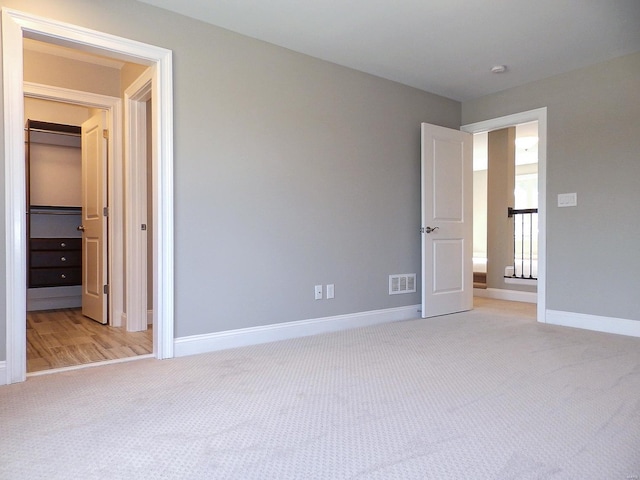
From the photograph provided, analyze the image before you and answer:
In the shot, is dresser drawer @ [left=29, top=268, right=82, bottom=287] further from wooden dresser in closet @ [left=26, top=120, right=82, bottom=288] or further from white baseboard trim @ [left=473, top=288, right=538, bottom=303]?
white baseboard trim @ [left=473, top=288, right=538, bottom=303]

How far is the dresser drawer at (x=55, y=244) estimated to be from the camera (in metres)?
4.68

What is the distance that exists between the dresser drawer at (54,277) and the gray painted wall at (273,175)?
8.84 feet

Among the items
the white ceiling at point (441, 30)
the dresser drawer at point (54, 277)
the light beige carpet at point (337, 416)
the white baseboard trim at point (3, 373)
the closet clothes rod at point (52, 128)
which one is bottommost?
the light beige carpet at point (337, 416)

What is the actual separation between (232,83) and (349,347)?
2143 mm

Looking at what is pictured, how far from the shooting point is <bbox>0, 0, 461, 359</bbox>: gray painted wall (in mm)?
2918

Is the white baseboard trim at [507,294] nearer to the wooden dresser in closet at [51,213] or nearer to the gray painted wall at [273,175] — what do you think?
the gray painted wall at [273,175]

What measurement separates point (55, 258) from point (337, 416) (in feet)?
14.0

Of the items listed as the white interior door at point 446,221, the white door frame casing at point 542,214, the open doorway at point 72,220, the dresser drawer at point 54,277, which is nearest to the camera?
the open doorway at point 72,220

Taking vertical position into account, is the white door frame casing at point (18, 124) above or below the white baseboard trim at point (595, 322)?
above

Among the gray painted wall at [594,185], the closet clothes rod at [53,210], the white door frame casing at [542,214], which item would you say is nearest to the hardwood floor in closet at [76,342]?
the closet clothes rod at [53,210]

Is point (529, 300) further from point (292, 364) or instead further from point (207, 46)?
point (207, 46)

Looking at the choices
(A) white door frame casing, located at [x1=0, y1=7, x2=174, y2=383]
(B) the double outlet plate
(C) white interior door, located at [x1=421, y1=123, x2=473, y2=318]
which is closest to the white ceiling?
(A) white door frame casing, located at [x1=0, y1=7, x2=174, y2=383]

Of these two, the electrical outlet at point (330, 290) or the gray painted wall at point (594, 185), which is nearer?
the gray painted wall at point (594, 185)

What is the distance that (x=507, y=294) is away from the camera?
567 cm
